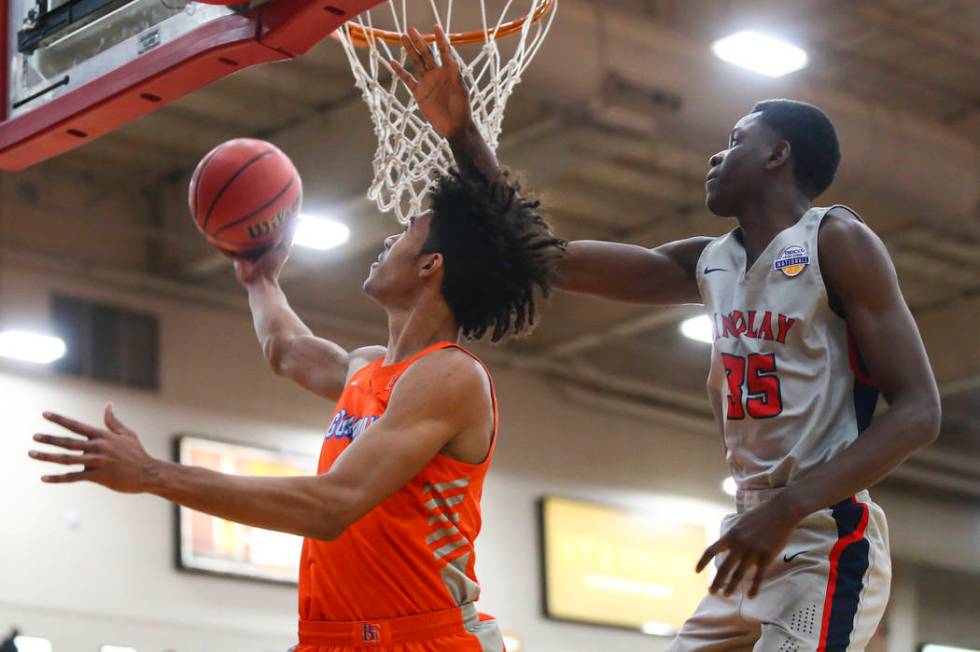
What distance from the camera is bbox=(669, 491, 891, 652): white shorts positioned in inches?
130

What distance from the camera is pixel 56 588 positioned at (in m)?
11.1

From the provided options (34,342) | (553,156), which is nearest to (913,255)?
(553,156)

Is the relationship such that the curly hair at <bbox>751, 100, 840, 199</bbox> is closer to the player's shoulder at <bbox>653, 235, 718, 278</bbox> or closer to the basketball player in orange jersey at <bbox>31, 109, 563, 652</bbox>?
the player's shoulder at <bbox>653, 235, 718, 278</bbox>

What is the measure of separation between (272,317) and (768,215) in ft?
4.92

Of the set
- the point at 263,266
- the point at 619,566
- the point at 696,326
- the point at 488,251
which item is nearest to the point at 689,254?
the point at 488,251

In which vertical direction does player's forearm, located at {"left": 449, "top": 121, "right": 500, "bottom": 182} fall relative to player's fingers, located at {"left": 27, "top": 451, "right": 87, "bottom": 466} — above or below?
above

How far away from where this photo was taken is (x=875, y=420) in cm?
334

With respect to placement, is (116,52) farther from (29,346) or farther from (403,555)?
(29,346)

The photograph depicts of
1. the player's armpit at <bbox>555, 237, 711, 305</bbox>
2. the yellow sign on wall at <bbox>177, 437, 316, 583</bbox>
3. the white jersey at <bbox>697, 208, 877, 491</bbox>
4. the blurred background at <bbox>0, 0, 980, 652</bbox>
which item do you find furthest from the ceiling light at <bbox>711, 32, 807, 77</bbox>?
the white jersey at <bbox>697, 208, 877, 491</bbox>

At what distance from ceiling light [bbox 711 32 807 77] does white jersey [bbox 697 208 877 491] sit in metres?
5.69

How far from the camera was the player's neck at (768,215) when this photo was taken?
366 cm

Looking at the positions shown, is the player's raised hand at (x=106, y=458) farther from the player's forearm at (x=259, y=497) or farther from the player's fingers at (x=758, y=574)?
the player's fingers at (x=758, y=574)

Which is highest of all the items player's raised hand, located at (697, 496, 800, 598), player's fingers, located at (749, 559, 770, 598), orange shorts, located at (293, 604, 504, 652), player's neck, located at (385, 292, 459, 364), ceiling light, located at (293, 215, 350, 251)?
ceiling light, located at (293, 215, 350, 251)

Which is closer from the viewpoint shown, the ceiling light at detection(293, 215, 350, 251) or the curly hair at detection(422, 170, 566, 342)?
the curly hair at detection(422, 170, 566, 342)
